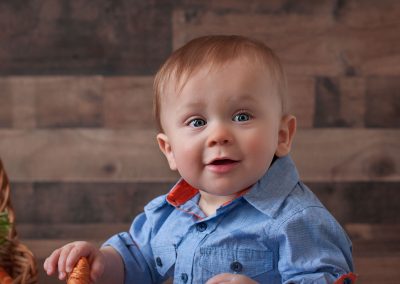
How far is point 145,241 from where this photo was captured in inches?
43.6

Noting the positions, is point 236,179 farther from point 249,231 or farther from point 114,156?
point 114,156

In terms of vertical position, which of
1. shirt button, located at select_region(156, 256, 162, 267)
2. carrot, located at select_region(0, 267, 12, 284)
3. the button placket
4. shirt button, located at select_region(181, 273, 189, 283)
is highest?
the button placket

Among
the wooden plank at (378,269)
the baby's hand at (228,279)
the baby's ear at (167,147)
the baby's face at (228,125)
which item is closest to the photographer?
the baby's hand at (228,279)

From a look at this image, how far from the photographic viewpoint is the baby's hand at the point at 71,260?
3.03ft

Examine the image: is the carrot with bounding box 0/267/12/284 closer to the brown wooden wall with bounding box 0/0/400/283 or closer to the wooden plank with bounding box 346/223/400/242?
the brown wooden wall with bounding box 0/0/400/283

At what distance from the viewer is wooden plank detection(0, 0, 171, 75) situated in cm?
163

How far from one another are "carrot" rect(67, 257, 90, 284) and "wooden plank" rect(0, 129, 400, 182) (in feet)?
2.67

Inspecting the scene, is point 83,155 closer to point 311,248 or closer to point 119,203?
point 119,203

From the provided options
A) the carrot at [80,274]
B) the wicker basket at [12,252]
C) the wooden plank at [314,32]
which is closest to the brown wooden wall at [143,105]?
the wooden plank at [314,32]

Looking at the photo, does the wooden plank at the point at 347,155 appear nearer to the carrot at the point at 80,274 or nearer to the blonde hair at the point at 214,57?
the blonde hair at the point at 214,57

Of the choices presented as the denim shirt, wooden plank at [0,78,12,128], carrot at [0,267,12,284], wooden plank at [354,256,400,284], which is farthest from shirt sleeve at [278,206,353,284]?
wooden plank at [0,78,12,128]

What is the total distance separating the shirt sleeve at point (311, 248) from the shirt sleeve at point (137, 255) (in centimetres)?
28

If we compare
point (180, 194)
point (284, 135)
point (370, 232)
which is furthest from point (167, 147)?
point (370, 232)

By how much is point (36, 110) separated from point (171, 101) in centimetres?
81
